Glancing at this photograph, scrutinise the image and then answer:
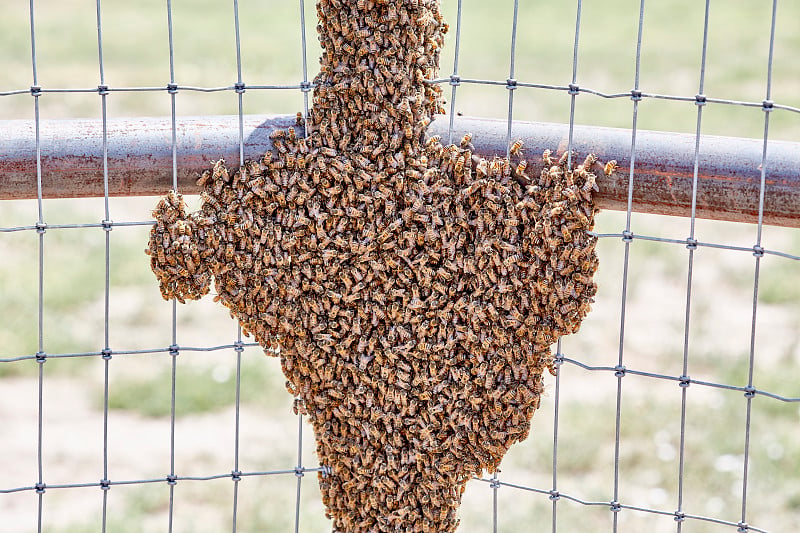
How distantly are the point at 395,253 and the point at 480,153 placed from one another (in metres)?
0.26

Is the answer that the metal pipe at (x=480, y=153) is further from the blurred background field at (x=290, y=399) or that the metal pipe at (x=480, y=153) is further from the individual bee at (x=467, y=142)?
the blurred background field at (x=290, y=399)

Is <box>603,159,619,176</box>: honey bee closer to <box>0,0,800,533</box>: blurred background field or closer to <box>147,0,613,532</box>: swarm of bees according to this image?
<box>147,0,613,532</box>: swarm of bees

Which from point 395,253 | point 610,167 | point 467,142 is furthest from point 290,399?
point 610,167

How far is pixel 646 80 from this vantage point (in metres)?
9.54

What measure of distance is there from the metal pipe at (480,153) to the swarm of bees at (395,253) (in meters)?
0.04

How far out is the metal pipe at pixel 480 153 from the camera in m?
1.68

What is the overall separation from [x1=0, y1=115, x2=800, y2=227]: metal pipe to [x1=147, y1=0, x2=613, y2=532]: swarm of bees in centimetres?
4

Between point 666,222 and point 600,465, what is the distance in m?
2.95

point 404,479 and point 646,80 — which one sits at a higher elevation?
point 646,80

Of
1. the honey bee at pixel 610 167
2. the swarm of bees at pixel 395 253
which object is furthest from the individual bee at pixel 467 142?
the honey bee at pixel 610 167

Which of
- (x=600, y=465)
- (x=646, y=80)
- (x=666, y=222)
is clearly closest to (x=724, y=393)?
(x=600, y=465)

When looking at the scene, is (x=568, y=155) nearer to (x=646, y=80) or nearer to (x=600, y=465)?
(x=600, y=465)

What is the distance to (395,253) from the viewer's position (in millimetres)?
1807

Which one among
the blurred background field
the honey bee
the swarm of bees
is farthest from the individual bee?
the blurred background field
